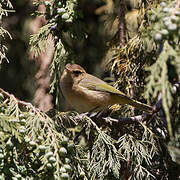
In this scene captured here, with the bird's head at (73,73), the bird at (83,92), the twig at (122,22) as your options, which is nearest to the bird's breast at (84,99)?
the bird at (83,92)

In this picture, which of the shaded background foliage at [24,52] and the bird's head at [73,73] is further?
the shaded background foliage at [24,52]

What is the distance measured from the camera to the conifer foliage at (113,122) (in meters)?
2.57

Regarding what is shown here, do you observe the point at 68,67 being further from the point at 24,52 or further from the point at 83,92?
the point at 24,52

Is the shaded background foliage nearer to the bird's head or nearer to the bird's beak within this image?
the bird's head

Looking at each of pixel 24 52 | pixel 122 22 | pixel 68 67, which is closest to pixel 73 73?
pixel 68 67

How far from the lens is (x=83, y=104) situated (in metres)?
4.81

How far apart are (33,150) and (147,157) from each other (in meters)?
1.34

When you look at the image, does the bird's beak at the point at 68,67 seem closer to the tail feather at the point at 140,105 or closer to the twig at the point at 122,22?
the twig at the point at 122,22

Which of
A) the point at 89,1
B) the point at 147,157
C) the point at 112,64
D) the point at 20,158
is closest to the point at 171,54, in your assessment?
the point at 20,158

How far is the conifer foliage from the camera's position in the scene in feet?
8.45

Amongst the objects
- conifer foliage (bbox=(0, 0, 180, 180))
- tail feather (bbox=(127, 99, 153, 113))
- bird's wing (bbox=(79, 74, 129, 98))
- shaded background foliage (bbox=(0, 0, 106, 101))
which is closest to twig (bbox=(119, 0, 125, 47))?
conifer foliage (bbox=(0, 0, 180, 180))

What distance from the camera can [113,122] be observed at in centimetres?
403

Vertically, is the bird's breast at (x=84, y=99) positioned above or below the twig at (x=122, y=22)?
below

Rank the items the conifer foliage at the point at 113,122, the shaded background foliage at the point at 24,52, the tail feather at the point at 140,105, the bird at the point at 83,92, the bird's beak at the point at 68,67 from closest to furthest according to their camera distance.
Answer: the conifer foliage at the point at 113,122
the tail feather at the point at 140,105
the bird's beak at the point at 68,67
the bird at the point at 83,92
the shaded background foliage at the point at 24,52
